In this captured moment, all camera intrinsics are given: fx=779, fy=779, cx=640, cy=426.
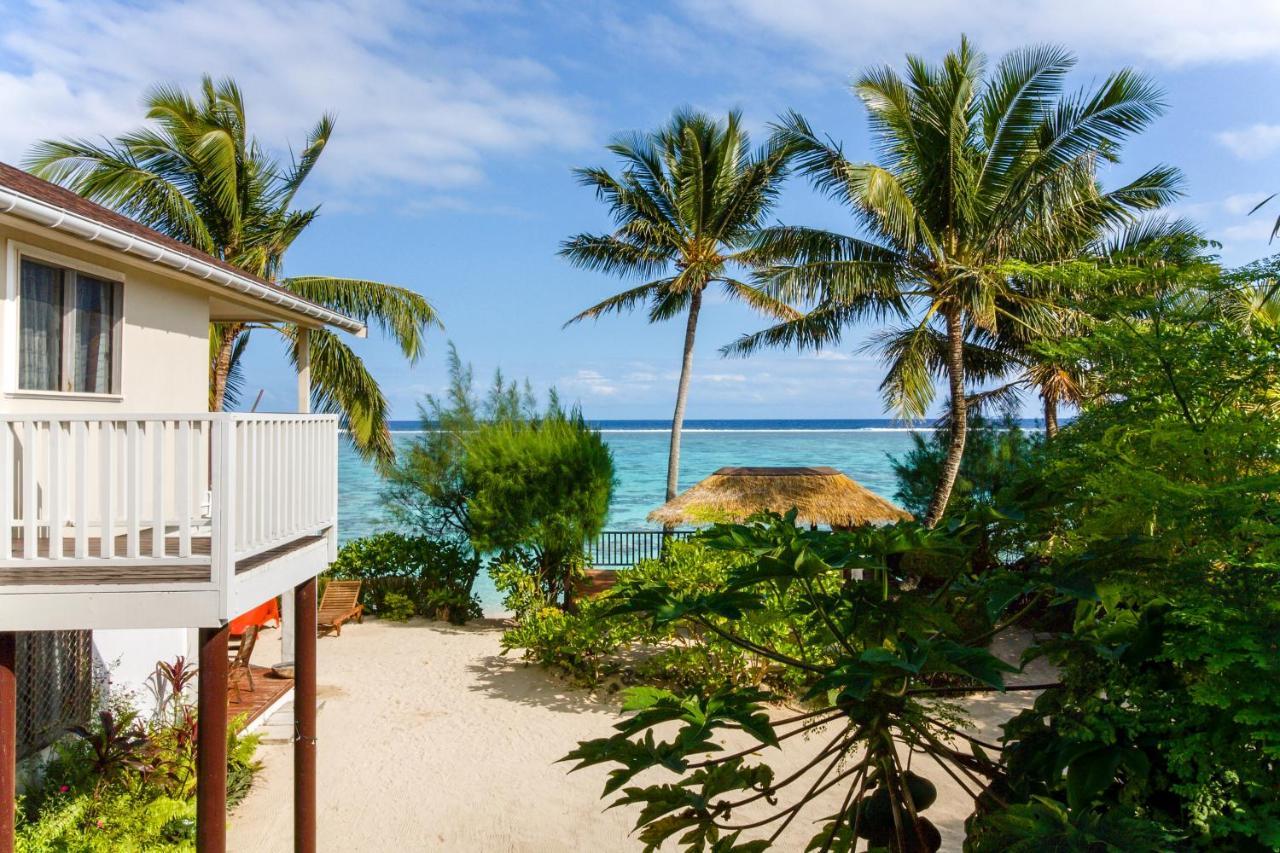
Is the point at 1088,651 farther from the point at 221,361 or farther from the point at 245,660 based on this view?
the point at 221,361

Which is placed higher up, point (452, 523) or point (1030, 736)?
point (1030, 736)

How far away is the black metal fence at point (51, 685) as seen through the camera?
6.89m

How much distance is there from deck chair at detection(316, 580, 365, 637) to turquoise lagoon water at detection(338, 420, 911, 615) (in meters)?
4.66

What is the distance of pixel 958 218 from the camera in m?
15.7

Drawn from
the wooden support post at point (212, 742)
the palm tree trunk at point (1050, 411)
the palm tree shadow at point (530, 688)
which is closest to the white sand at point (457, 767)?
the palm tree shadow at point (530, 688)

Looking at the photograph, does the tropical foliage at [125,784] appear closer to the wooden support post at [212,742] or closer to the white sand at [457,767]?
the white sand at [457,767]

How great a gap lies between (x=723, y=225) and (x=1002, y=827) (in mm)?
20581

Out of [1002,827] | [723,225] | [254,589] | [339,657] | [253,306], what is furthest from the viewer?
[723,225]

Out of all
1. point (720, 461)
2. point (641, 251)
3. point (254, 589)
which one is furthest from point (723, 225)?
point (720, 461)

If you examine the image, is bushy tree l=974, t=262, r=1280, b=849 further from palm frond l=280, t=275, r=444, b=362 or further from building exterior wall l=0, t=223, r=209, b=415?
palm frond l=280, t=275, r=444, b=362

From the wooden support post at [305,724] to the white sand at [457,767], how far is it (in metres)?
0.67

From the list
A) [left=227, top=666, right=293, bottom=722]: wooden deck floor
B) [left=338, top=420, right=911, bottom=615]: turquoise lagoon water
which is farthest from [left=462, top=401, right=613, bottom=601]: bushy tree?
[left=227, top=666, right=293, bottom=722]: wooden deck floor

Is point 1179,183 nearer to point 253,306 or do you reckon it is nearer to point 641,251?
point 641,251

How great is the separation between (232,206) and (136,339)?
9.80 m
